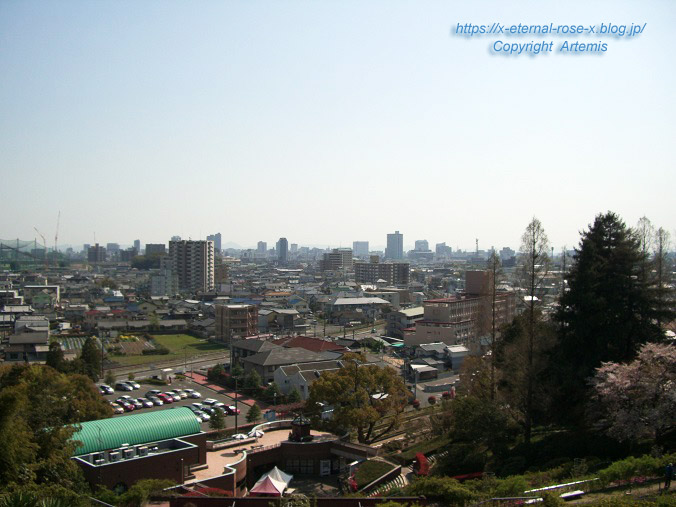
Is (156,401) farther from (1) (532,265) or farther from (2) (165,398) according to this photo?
(1) (532,265)

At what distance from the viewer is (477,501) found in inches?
283

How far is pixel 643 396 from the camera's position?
9.07 metres

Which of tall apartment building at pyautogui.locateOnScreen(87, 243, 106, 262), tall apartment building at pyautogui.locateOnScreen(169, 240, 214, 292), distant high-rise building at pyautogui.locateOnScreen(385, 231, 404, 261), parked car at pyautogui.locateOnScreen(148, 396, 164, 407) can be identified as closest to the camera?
parked car at pyautogui.locateOnScreen(148, 396, 164, 407)

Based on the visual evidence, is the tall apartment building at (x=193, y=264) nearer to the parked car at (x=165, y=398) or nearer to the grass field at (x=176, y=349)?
the grass field at (x=176, y=349)

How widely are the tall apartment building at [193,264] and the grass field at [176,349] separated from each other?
88.8 ft

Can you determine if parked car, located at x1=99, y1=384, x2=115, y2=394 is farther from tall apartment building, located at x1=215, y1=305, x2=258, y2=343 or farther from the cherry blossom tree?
the cherry blossom tree

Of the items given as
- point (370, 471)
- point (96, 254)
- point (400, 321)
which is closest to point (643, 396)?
point (370, 471)

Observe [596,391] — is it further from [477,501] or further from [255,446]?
[255,446]

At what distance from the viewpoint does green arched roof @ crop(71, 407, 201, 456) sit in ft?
36.8

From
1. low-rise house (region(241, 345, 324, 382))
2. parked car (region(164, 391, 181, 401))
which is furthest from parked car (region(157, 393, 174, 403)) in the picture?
low-rise house (region(241, 345, 324, 382))

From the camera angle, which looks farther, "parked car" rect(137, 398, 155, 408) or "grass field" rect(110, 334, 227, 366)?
"grass field" rect(110, 334, 227, 366)

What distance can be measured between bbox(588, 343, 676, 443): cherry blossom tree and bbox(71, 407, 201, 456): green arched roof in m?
8.49

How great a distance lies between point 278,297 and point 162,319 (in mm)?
14904

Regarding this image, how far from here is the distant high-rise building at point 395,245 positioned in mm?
167750
